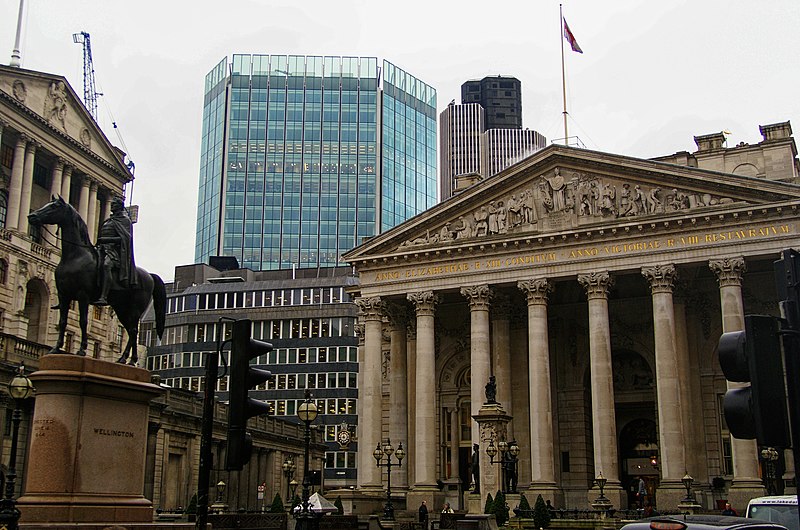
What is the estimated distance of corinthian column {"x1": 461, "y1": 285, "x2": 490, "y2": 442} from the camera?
5434 cm

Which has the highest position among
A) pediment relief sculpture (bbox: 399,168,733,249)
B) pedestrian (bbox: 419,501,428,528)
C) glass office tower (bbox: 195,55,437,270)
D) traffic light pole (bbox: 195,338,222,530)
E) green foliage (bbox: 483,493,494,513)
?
glass office tower (bbox: 195,55,437,270)

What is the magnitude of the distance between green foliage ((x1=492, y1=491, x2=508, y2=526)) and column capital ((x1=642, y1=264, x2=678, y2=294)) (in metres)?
15.8

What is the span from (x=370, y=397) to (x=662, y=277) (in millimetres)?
19722

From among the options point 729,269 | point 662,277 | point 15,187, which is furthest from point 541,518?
point 15,187

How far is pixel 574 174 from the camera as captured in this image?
179 feet

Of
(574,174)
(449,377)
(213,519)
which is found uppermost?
(574,174)

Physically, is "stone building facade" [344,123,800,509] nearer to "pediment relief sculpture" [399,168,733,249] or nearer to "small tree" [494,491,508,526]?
"pediment relief sculpture" [399,168,733,249]

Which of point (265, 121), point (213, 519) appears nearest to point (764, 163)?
point (213, 519)

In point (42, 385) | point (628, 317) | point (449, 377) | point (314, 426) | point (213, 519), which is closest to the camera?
point (42, 385)

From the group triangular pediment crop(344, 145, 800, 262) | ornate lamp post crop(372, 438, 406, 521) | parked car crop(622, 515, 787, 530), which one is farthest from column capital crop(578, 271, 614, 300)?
parked car crop(622, 515, 787, 530)

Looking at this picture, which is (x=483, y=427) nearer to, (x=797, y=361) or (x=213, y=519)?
(x=213, y=519)

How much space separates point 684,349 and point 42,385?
1782 inches

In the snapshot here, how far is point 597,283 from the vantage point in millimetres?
52250

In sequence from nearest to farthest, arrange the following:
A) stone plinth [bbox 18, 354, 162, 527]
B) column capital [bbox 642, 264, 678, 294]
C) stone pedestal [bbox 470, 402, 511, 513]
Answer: stone plinth [bbox 18, 354, 162, 527]
stone pedestal [bbox 470, 402, 511, 513]
column capital [bbox 642, 264, 678, 294]
